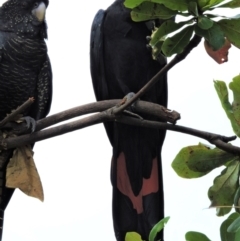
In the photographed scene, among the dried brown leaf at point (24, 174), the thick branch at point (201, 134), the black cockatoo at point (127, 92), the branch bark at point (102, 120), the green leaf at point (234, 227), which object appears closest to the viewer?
the green leaf at point (234, 227)

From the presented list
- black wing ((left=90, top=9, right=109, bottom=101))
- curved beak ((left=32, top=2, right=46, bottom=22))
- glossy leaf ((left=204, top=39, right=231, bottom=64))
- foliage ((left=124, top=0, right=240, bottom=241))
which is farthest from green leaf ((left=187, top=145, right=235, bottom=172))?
curved beak ((left=32, top=2, right=46, bottom=22))

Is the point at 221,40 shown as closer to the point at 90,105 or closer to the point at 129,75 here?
the point at 90,105

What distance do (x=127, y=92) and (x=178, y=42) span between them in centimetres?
133

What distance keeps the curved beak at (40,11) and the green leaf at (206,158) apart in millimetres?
1441

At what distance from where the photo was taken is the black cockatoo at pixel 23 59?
278 cm

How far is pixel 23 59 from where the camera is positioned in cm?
280

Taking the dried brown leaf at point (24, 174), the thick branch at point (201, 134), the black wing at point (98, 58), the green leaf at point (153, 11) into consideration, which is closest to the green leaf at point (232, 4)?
the green leaf at point (153, 11)

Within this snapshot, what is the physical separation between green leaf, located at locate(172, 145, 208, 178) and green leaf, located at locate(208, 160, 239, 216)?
5 centimetres

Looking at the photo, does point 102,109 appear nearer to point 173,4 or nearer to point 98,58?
point 173,4

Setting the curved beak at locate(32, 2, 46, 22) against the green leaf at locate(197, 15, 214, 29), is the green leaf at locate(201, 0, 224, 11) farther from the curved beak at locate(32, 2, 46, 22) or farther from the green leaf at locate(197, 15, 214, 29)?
the curved beak at locate(32, 2, 46, 22)

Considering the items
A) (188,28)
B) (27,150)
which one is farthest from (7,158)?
(188,28)

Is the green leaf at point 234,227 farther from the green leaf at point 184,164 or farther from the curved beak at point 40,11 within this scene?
the curved beak at point 40,11

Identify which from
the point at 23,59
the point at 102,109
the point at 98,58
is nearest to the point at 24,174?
the point at 102,109

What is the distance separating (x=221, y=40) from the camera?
4.68 feet
